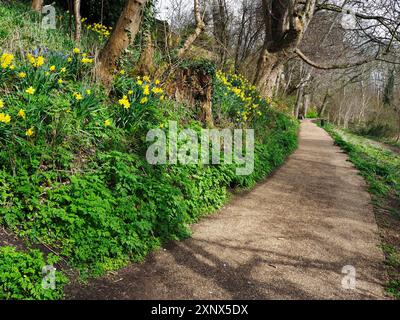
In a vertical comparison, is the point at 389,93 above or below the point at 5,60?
above

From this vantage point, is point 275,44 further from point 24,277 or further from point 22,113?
point 24,277

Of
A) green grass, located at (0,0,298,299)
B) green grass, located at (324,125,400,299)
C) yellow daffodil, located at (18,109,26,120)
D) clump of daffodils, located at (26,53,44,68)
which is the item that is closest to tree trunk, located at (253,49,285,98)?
green grass, located at (324,125,400,299)

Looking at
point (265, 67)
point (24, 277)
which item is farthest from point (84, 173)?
point (265, 67)

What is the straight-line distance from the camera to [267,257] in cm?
388

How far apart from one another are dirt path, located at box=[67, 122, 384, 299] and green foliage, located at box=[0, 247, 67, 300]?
19 centimetres

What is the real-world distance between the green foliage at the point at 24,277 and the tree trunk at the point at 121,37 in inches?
133

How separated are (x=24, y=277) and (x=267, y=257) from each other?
245 cm

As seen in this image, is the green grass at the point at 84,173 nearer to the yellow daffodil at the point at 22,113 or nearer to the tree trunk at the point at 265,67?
the yellow daffodil at the point at 22,113

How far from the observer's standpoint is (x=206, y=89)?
662 centimetres

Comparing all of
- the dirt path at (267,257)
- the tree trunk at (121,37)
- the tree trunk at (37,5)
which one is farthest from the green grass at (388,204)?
the tree trunk at (37,5)

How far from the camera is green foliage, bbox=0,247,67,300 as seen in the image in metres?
2.50

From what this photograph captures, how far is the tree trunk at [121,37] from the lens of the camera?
5418 millimetres

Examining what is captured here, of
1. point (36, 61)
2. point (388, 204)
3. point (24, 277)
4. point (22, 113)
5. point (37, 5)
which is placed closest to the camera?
point (24, 277)

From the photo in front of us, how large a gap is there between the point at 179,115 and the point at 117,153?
6.72 ft
